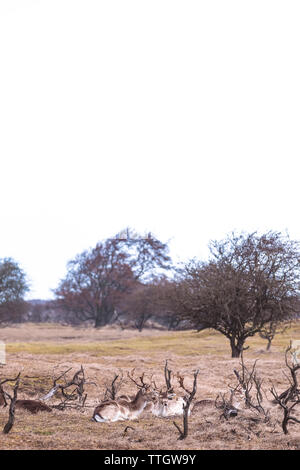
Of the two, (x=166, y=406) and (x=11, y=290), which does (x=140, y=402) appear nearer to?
(x=166, y=406)

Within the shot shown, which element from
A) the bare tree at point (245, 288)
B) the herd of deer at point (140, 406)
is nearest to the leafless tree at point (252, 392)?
the herd of deer at point (140, 406)

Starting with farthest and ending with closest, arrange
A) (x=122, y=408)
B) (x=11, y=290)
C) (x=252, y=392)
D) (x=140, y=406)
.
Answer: (x=11, y=290) < (x=252, y=392) < (x=140, y=406) < (x=122, y=408)

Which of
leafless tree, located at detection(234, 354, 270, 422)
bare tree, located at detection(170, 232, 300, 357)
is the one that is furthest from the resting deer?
bare tree, located at detection(170, 232, 300, 357)

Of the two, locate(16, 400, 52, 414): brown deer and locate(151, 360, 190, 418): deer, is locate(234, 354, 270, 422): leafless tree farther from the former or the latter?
locate(16, 400, 52, 414): brown deer

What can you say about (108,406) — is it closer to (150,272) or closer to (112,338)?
(112,338)

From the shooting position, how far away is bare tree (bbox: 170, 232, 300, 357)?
80.0 ft

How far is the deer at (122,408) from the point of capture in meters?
10.4

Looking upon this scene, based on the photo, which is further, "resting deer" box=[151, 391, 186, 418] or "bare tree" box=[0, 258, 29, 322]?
"bare tree" box=[0, 258, 29, 322]

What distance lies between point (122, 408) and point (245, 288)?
1428 cm

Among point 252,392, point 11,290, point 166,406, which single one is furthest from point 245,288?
point 11,290

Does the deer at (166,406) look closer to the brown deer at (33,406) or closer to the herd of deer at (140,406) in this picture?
the herd of deer at (140,406)

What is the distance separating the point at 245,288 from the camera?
79.8 feet

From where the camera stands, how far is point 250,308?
24828mm

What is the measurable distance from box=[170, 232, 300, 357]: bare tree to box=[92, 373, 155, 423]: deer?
12673 mm
